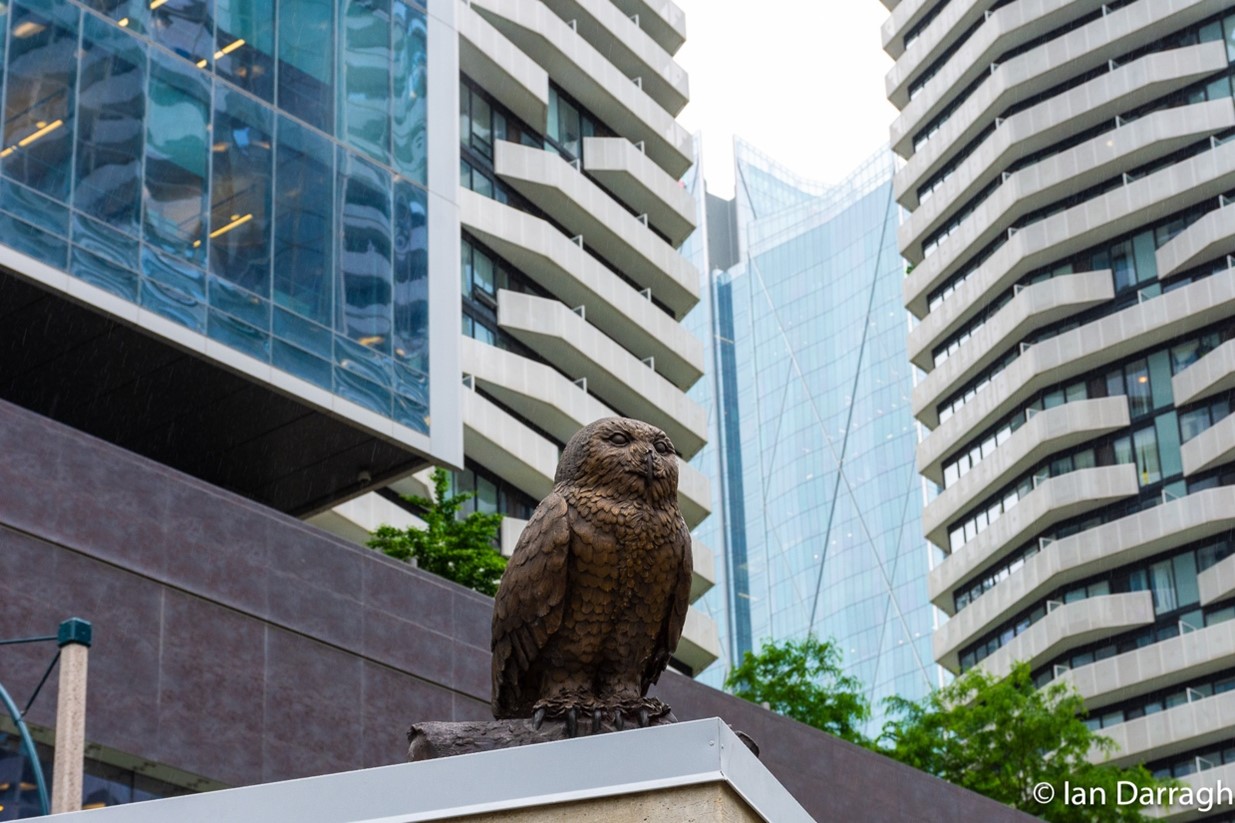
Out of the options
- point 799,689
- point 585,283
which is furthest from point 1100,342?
point 799,689

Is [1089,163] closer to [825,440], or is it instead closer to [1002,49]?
[1002,49]

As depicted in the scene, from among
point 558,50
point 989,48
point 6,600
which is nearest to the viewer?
point 6,600

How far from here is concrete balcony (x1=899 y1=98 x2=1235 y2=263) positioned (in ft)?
212

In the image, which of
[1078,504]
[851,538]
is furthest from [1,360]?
[851,538]

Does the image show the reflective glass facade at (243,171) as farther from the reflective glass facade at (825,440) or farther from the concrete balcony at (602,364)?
the reflective glass facade at (825,440)

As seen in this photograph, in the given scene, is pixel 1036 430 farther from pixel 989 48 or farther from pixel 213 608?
pixel 213 608

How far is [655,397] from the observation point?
57594mm

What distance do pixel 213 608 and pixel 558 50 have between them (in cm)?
3398

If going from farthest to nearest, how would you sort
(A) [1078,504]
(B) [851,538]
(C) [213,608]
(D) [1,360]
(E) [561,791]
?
(B) [851,538] → (A) [1078,504] → (D) [1,360] → (C) [213,608] → (E) [561,791]

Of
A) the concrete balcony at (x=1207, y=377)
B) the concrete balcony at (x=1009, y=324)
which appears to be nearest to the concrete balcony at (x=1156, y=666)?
the concrete balcony at (x=1207, y=377)

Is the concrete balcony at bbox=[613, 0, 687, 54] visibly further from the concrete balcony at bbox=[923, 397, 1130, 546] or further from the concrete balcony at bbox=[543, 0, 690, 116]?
the concrete balcony at bbox=[923, 397, 1130, 546]

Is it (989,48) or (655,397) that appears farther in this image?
(989,48)

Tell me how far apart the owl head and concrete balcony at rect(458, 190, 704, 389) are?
38933 mm

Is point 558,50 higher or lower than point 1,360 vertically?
higher
